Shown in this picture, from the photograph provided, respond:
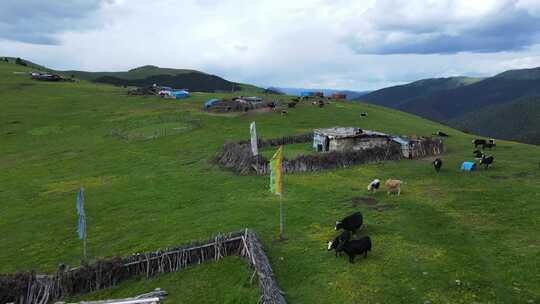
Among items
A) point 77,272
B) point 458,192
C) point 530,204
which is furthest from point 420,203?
point 77,272

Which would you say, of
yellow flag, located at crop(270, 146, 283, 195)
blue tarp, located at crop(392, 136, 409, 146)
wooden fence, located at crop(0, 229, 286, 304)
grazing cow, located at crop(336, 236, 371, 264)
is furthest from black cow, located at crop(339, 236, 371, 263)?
blue tarp, located at crop(392, 136, 409, 146)

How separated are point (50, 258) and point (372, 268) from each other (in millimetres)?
18021

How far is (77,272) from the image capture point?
20.7 meters

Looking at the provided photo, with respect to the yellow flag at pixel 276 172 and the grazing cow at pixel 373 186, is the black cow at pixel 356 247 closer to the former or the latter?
the yellow flag at pixel 276 172

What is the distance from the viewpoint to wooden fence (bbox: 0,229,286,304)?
1986 centimetres

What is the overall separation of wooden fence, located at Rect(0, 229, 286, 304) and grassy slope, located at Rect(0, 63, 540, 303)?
0.72m

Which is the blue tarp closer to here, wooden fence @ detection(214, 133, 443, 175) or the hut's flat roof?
wooden fence @ detection(214, 133, 443, 175)

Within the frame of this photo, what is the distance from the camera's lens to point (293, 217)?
26.4 metres

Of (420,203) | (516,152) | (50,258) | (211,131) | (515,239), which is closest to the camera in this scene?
(515,239)

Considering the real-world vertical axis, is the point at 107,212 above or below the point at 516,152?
below

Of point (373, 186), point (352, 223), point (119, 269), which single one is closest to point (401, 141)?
point (373, 186)

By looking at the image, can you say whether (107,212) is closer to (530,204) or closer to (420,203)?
(420,203)

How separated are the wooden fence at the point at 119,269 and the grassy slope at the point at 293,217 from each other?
0.72 m

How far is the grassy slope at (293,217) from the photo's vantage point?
1738cm
